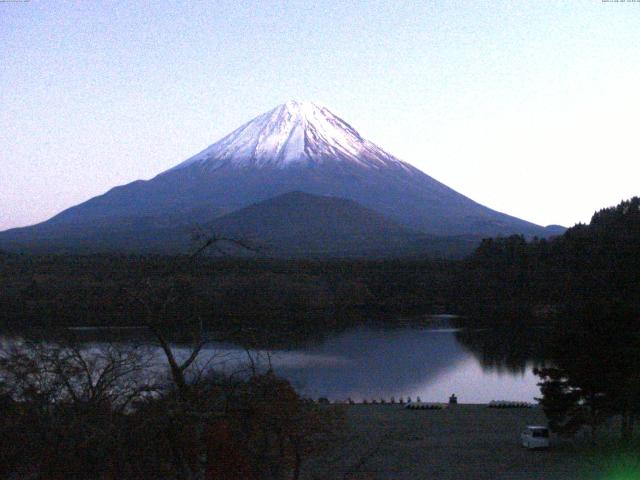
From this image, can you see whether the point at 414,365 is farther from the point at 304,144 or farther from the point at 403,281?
the point at 304,144

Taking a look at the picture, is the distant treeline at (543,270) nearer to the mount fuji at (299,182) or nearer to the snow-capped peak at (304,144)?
the mount fuji at (299,182)

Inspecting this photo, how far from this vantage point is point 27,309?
38.8ft

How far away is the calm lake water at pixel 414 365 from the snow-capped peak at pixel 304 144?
161 feet

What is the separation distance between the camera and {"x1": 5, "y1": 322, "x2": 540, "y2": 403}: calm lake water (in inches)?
518

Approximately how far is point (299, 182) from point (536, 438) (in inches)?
2314

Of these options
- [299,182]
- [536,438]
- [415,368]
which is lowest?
[415,368]

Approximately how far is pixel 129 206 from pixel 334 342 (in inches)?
2112

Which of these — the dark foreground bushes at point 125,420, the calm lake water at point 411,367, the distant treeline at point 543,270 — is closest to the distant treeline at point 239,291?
the dark foreground bushes at point 125,420

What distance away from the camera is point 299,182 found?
66500 mm

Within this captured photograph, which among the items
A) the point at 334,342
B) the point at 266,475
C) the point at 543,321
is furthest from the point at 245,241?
the point at 543,321

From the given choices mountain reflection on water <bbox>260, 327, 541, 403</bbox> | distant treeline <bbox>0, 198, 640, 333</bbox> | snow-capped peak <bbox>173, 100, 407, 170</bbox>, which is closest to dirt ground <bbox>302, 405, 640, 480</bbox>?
mountain reflection on water <bbox>260, 327, 541, 403</bbox>

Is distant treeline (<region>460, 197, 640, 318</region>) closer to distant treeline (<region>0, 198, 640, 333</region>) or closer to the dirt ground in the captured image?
distant treeline (<region>0, 198, 640, 333</region>)

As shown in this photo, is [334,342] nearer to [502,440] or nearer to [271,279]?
[271,279]

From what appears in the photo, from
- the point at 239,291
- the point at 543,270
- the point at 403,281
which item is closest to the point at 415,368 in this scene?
the point at 239,291
